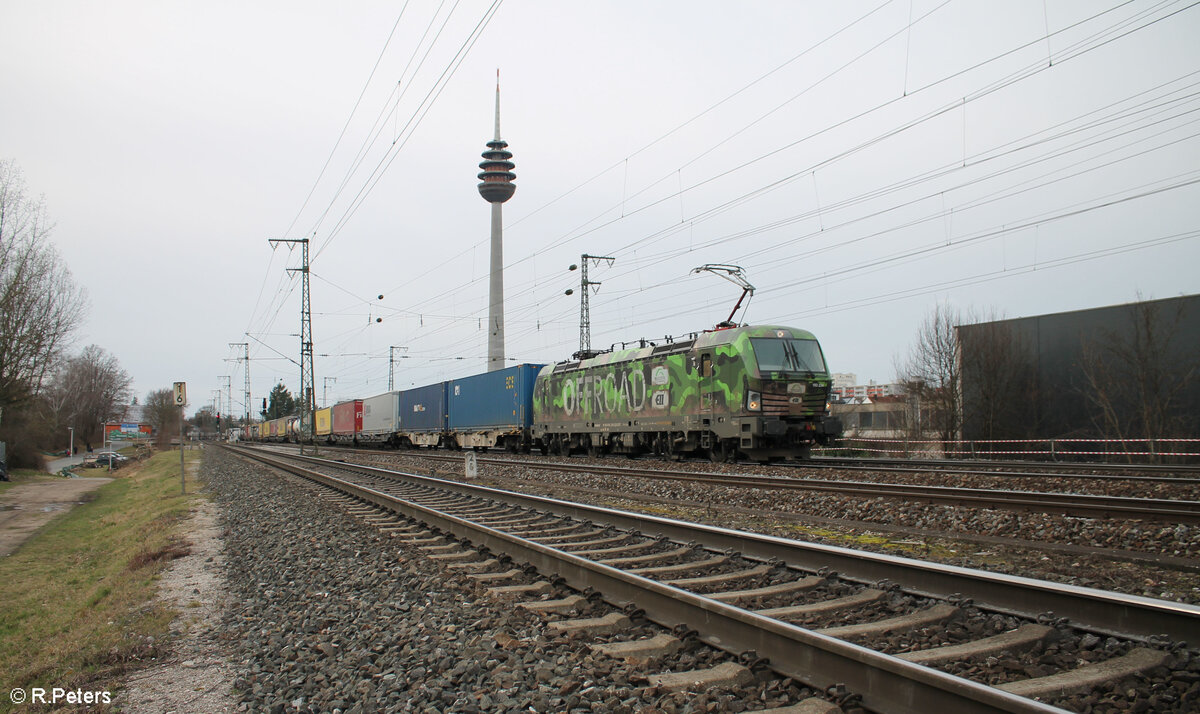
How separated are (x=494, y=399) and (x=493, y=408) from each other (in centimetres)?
41

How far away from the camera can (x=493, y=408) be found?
30750mm

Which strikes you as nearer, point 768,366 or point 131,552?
point 131,552

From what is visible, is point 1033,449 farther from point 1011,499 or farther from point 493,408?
point 493,408

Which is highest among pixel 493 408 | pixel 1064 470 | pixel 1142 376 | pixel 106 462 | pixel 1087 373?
pixel 1087 373

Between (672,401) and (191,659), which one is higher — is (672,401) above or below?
above

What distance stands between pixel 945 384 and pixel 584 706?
96.9 feet

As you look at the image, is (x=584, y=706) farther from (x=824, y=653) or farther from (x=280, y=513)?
(x=280, y=513)

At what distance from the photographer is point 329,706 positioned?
3.78 meters

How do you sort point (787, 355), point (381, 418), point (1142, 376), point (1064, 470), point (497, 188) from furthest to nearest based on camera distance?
1. point (497, 188)
2. point (381, 418)
3. point (1142, 376)
4. point (787, 355)
5. point (1064, 470)

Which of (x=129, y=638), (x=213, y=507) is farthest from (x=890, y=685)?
(x=213, y=507)

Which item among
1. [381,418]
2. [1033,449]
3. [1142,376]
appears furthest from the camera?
[381,418]

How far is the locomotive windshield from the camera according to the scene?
1669 centimetres

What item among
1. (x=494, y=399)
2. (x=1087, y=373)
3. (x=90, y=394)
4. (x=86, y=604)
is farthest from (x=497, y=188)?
(x=86, y=604)

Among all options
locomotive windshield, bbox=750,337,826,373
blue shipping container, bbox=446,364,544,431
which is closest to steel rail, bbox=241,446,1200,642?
locomotive windshield, bbox=750,337,826,373
